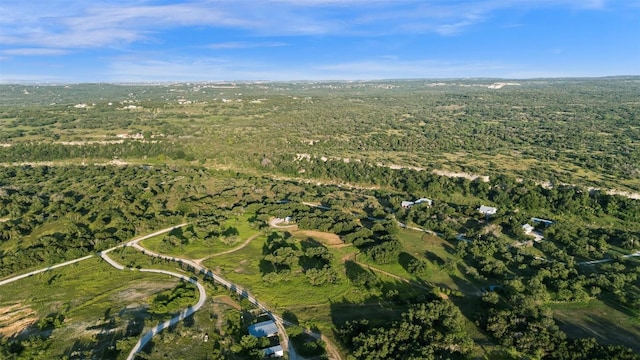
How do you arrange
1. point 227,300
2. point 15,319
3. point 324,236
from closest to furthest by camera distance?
point 15,319 < point 227,300 < point 324,236

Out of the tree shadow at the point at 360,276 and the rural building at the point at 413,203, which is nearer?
the tree shadow at the point at 360,276

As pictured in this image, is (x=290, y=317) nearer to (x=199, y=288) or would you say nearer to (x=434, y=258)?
(x=199, y=288)

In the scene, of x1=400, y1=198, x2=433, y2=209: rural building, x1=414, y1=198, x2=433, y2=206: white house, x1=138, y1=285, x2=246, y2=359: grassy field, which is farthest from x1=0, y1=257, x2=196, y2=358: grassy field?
x1=414, y1=198, x2=433, y2=206: white house

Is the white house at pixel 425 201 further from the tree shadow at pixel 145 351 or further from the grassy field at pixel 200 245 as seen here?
the tree shadow at pixel 145 351

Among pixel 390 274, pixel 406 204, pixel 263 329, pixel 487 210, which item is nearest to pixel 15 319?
pixel 263 329

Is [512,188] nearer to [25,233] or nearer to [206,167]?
[206,167]

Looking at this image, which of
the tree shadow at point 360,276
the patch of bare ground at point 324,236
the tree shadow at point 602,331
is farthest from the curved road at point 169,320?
the tree shadow at point 602,331
